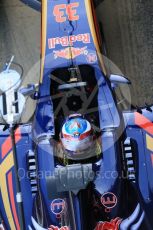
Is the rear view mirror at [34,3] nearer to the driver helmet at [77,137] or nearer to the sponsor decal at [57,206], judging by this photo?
the driver helmet at [77,137]

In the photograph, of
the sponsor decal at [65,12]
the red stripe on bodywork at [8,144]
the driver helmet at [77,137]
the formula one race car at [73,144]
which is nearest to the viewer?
the driver helmet at [77,137]

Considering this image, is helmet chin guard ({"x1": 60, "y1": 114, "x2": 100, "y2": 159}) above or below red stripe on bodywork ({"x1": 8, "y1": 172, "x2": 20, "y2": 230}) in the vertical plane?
above

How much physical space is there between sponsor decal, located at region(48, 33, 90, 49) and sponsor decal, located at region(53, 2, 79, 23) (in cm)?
18

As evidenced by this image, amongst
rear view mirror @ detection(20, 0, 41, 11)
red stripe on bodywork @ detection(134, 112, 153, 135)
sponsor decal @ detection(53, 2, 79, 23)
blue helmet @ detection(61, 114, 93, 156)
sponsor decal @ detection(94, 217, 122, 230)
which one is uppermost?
rear view mirror @ detection(20, 0, 41, 11)

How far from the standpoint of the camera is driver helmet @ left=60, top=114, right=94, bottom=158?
3947 mm

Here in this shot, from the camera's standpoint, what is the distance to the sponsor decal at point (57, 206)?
4.11m

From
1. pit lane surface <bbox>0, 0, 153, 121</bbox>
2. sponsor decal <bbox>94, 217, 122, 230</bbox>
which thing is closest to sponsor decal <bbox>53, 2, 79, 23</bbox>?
pit lane surface <bbox>0, 0, 153, 121</bbox>

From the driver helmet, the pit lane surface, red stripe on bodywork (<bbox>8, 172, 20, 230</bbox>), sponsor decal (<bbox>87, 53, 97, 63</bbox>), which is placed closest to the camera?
the driver helmet

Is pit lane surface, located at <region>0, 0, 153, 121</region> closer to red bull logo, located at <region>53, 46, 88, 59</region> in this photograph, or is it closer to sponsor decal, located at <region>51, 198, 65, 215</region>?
red bull logo, located at <region>53, 46, 88, 59</region>

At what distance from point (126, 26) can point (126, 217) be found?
2.28m

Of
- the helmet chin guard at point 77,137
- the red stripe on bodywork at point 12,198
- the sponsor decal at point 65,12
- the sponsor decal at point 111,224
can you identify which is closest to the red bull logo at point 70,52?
the sponsor decal at point 65,12

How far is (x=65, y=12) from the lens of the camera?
16.4 feet

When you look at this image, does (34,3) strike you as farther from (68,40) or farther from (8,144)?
(8,144)

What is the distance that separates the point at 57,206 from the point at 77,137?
1.89 ft
